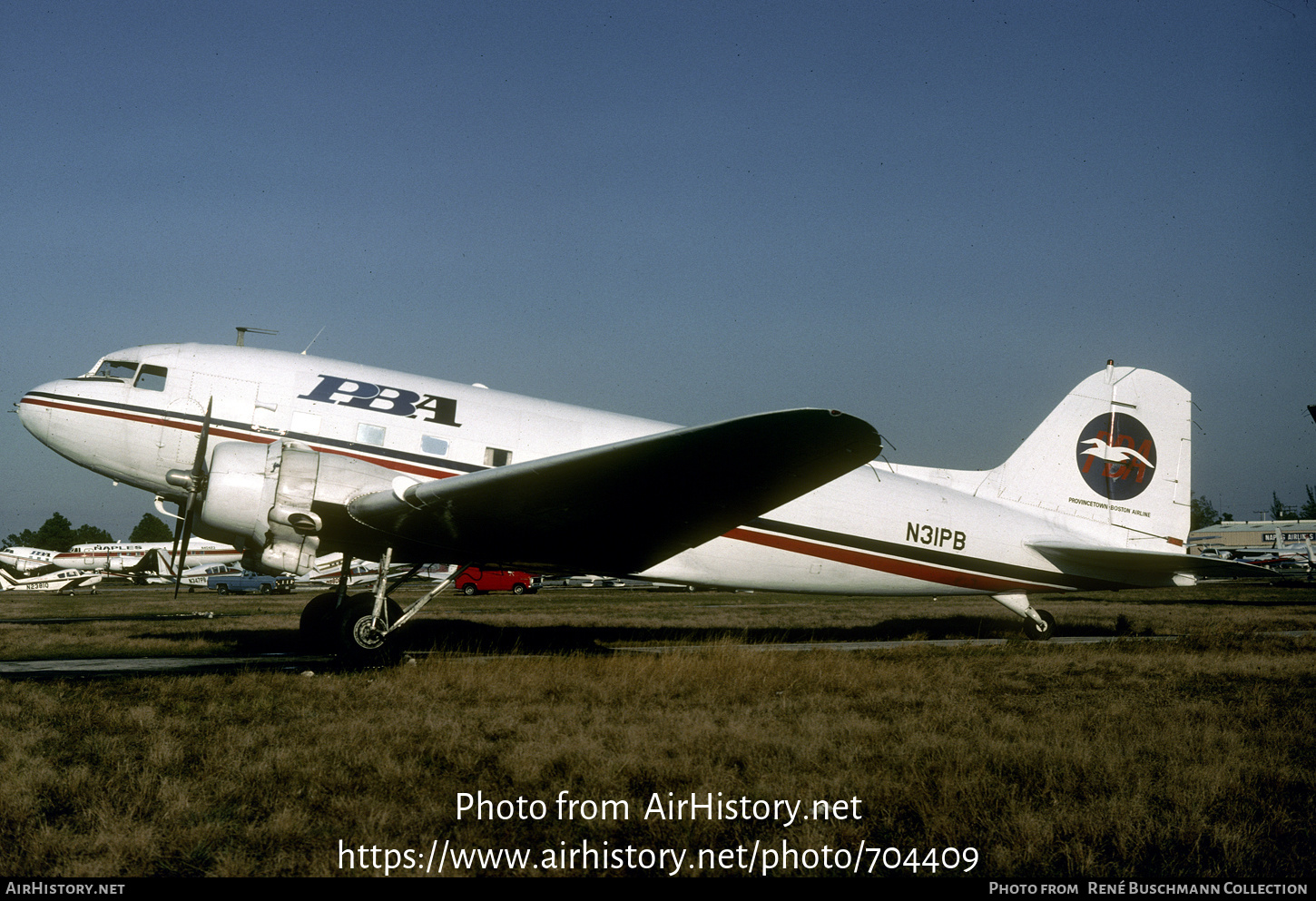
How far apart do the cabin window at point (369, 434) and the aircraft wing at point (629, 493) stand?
1.76m

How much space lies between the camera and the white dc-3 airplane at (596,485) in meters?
8.55

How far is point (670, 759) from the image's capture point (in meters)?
5.41

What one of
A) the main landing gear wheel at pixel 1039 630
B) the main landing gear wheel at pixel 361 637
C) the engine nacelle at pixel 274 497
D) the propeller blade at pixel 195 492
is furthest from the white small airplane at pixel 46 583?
the main landing gear wheel at pixel 1039 630

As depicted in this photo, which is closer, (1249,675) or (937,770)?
(937,770)

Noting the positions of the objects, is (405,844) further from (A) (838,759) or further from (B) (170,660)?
(B) (170,660)

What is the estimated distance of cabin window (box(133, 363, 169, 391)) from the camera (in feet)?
36.1

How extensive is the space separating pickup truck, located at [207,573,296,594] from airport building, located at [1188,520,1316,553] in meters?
81.8

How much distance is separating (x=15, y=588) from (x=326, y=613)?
3508cm

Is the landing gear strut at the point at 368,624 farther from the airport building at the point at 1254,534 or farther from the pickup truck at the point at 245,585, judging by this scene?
the airport building at the point at 1254,534

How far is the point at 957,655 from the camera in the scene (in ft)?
37.0

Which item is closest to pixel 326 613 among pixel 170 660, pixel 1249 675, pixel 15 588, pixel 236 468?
pixel 170 660

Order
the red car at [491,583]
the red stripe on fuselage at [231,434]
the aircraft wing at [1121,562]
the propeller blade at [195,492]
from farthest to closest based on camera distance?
1. the red car at [491,583]
2. the aircraft wing at [1121,562]
3. the red stripe on fuselage at [231,434]
4. the propeller blade at [195,492]

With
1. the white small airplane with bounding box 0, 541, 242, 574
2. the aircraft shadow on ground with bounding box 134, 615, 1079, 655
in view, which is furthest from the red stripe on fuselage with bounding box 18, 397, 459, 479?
the white small airplane with bounding box 0, 541, 242, 574

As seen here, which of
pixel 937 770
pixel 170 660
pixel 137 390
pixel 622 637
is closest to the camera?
pixel 937 770
